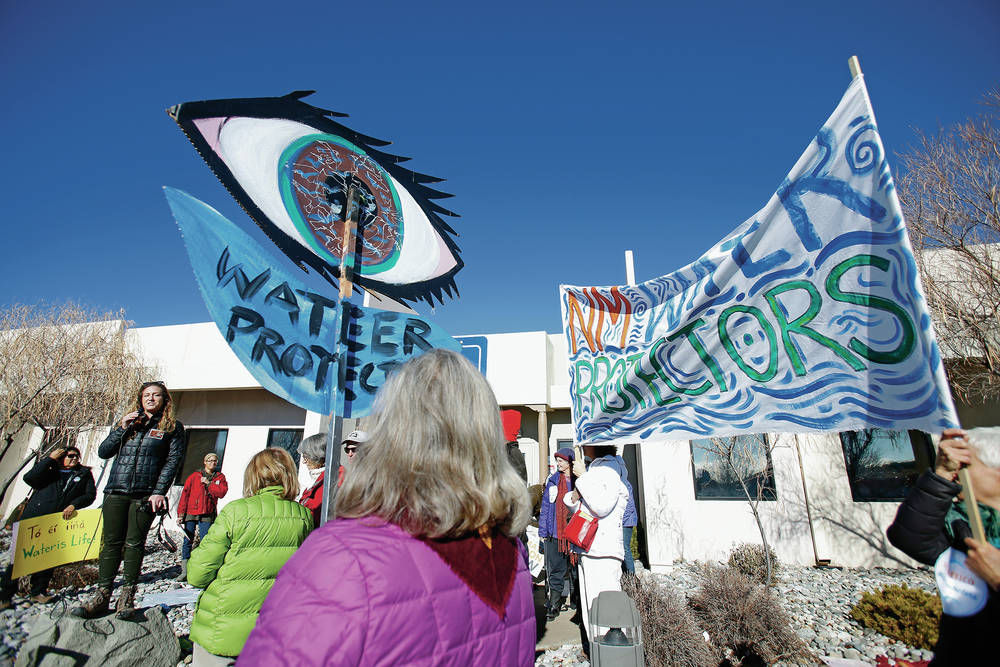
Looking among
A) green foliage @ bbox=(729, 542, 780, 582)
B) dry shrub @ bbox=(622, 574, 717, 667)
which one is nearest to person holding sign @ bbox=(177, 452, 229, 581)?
dry shrub @ bbox=(622, 574, 717, 667)

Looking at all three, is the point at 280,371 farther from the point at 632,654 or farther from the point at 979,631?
the point at 979,631

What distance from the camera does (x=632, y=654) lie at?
2787 mm

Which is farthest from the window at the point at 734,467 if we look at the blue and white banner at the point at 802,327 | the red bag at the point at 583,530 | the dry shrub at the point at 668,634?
the blue and white banner at the point at 802,327

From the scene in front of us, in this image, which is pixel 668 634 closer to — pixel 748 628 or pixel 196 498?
pixel 748 628

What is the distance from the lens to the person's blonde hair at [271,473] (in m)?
2.89

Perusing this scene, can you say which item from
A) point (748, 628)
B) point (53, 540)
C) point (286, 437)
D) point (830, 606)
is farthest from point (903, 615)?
point (286, 437)

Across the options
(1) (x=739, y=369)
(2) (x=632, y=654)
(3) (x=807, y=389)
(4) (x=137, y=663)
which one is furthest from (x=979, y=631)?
(4) (x=137, y=663)

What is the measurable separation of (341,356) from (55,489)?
19.6ft

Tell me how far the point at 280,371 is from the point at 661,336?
2.43 m

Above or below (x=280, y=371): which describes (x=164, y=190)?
above

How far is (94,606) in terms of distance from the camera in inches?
120

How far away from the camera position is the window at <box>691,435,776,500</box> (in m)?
8.70

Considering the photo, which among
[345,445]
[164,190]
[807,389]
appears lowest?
[345,445]

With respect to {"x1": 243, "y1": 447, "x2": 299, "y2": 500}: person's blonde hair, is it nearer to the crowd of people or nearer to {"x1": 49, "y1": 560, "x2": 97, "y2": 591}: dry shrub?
the crowd of people
